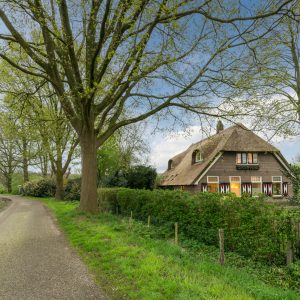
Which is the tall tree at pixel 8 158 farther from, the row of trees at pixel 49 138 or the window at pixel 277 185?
the window at pixel 277 185

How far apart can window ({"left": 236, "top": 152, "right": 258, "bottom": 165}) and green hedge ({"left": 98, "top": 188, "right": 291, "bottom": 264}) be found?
22833 millimetres

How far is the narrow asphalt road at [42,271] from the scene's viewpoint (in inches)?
220

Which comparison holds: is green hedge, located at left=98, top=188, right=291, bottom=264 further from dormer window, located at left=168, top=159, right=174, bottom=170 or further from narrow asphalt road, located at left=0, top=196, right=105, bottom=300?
dormer window, located at left=168, top=159, right=174, bottom=170

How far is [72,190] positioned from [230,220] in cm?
2794

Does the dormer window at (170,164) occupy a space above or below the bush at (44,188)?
above

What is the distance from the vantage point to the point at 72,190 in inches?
1387

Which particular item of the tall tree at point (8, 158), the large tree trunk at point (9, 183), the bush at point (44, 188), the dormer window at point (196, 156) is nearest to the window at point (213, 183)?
the dormer window at point (196, 156)

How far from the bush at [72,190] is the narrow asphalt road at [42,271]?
2356cm

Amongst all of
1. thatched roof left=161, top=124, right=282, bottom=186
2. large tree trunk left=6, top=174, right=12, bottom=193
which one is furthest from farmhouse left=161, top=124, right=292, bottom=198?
large tree trunk left=6, top=174, right=12, bottom=193

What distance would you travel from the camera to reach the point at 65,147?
34.4 m

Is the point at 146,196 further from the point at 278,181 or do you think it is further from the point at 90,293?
the point at 278,181

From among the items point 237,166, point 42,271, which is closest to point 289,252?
point 42,271

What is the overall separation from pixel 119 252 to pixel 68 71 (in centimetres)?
1070

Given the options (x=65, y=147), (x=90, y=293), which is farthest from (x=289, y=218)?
(x=65, y=147)
